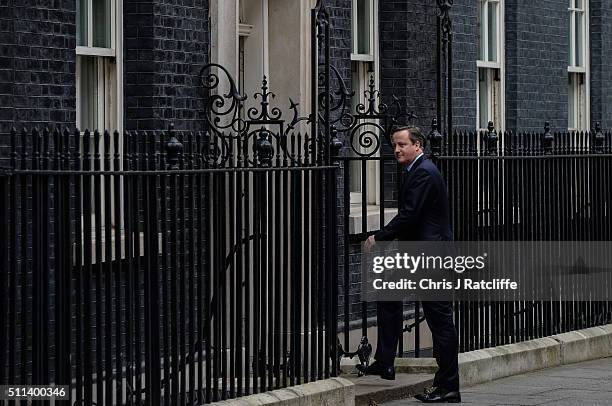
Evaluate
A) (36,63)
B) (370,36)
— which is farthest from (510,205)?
(36,63)

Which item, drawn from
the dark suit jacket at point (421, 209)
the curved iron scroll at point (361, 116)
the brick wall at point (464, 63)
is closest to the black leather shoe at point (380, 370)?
the dark suit jacket at point (421, 209)

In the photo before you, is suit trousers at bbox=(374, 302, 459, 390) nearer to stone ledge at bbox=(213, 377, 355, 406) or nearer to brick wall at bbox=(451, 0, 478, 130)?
stone ledge at bbox=(213, 377, 355, 406)

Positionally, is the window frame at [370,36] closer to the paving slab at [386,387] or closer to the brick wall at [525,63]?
the brick wall at [525,63]

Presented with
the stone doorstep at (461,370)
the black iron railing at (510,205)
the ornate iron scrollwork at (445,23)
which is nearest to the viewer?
the stone doorstep at (461,370)

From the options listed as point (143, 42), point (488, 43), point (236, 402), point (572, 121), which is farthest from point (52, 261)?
point (572, 121)

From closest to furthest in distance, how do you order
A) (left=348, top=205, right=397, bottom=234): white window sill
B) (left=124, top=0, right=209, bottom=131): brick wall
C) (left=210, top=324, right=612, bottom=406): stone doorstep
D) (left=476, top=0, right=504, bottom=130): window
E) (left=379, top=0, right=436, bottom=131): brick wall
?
1. (left=210, top=324, right=612, bottom=406): stone doorstep
2. (left=124, top=0, right=209, bottom=131): brick wall
3. (left=348, top=205, right=397, bottom=234): white window sill
4. (left=379, top=0, right=436, bottom=131): brick wall
5. (left=476, top=0, right=504, bottom=130): window

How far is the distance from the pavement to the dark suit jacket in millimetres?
1180

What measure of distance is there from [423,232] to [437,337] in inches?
28.5

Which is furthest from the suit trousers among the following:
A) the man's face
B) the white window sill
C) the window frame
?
the window frame

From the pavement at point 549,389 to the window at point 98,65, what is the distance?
2.86 meters

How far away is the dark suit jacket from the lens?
12.1m

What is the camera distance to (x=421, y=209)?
12109mm

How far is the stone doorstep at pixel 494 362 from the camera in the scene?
12625mm

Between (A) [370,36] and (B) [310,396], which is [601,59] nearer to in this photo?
(A) [370,36]
